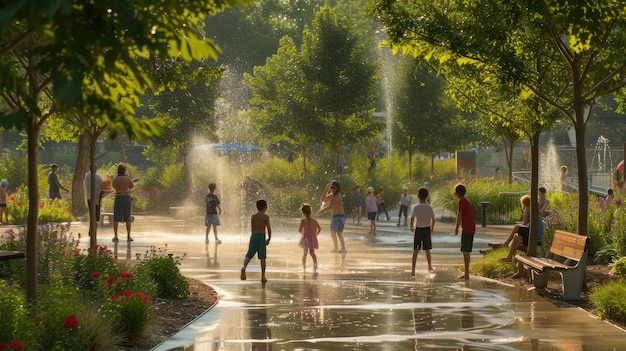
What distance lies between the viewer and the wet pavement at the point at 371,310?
11.2 metres

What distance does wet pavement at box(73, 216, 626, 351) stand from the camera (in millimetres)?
11242

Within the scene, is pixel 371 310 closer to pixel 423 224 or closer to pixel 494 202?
pixel 423 224

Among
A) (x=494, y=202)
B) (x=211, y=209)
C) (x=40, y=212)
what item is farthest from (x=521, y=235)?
(x=40, y=212)

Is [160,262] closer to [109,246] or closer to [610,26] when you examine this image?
[610,26]

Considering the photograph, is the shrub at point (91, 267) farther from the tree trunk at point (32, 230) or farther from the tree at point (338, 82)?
the tree at point (338, 82)

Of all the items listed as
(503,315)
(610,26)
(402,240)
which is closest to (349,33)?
(402,240)

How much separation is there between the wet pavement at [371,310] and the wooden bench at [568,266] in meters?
0.33

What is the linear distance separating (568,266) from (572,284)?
1.08 ft

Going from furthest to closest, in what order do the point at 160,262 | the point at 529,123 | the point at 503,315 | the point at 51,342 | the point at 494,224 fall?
1. the point at 494,224
2. the point at 529,123
3. the point at 160,262
4. the point at 503,315
5. the point at 51,342

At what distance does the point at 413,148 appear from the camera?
181 ft

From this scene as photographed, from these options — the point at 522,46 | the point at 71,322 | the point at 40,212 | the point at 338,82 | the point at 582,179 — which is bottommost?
the point at 71,322

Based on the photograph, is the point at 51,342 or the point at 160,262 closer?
the point at 51,342

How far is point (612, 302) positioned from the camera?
511 inches

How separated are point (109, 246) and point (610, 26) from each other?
1281cm
